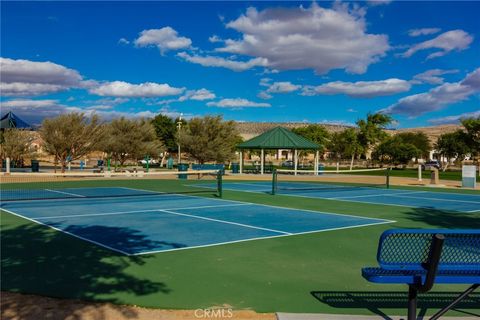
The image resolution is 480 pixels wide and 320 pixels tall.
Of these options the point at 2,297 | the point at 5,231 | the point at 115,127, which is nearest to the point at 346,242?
the point at 2,297

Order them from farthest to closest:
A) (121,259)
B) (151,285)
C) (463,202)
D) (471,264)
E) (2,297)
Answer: (463,202) → (121,259) → (151,285) → (2,297) → (471,264)

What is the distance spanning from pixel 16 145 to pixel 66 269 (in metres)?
35.5

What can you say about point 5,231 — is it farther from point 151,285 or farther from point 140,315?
point 140,315

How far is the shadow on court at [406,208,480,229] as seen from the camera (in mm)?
11481

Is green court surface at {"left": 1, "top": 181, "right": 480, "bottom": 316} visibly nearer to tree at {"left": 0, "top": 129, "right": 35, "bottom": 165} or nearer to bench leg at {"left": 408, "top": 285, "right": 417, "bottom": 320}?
bench leg at {"left": 408, "top": 285, "right": 417, "bottom": 320}

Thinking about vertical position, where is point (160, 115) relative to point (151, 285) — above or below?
above

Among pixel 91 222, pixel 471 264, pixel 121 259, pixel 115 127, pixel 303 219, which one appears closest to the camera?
pixel 471 264

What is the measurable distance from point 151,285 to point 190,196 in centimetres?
1265

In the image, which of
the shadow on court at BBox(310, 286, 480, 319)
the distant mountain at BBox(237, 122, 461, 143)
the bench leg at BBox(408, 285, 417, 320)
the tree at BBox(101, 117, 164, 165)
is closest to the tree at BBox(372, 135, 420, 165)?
the tree at BBox(101, 117, 164, 165)

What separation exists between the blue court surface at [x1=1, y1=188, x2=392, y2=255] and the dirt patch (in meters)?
2.68

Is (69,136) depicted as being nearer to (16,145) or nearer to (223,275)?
(16,145)

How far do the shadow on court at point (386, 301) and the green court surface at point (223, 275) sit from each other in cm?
1

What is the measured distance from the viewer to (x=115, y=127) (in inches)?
1596

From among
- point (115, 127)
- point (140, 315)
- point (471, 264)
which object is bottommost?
point (140, 315)
